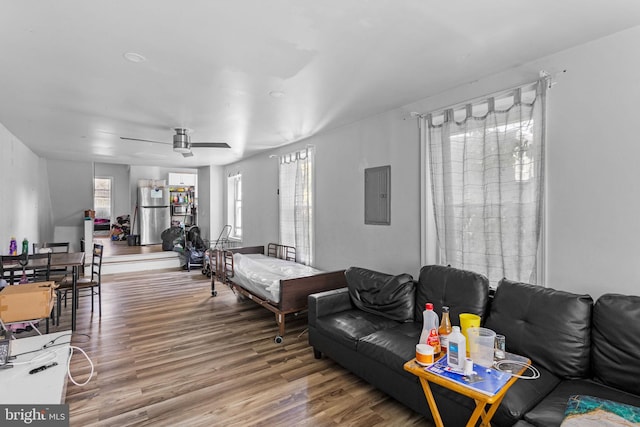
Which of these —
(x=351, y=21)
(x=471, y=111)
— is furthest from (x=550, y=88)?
(x=351, y=21)

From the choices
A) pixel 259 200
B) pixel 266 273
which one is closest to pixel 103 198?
pixel 259 200

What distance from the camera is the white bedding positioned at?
3.76 metres

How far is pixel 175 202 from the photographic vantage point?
9703 mm

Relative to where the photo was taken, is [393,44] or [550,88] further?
[550,88]

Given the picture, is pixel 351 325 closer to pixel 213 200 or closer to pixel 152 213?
pixel 213 200

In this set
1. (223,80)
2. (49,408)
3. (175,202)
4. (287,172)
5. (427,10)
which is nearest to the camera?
(49,408)

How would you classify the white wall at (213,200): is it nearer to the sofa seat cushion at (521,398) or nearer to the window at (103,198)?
the window at (103,198)

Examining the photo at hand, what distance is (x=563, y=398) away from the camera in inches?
66.4

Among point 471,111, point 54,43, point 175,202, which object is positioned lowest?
point 175,202

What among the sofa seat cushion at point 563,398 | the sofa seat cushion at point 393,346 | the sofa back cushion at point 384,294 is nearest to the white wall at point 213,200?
the sofa back cushion at point 384,294

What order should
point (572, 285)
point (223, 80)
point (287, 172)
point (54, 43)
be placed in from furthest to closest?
point (287, 172) → point (223, 80) → point (572, 285) → point (54, 43)

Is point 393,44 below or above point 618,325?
above

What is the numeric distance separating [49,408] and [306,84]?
8.69 ft

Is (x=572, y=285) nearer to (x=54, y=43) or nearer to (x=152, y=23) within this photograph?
(x=152, y=23)
